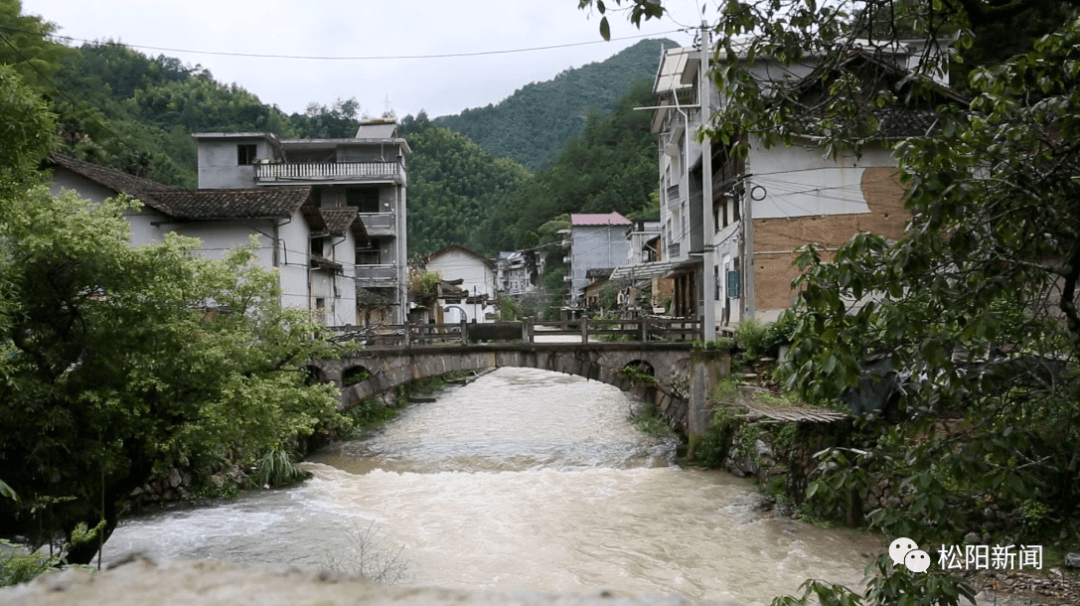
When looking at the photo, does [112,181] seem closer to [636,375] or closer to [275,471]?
[275,471]

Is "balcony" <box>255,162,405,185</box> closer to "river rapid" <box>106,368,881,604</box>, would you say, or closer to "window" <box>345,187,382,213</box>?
"window" <box>345,187,382,213</box>

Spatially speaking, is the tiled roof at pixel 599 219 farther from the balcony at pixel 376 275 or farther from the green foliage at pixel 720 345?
the green foliage at pixel 720 345

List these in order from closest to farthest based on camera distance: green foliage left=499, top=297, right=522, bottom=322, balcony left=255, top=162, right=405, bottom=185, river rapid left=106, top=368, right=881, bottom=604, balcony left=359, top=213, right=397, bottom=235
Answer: river rapid left=106, top=368, right=881, bottom=604
balcony left=255, top=162, right=405, bottom=185
balcony left=359, top=213, right=397, bottom=235
green foliage left=499, top=297, right=522, bottom=322

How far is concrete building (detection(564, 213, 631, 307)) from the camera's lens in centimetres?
6238

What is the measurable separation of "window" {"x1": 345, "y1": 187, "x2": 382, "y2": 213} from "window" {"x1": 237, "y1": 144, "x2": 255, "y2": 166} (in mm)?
4569

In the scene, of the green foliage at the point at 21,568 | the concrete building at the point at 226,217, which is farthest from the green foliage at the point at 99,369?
the concrete building at the point at 226,217

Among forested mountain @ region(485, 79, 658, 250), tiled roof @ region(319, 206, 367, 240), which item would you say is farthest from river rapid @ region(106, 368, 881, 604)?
forested mountain @ region(485, 79, 658, 250)

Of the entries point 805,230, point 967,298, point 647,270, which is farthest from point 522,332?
point 967,298

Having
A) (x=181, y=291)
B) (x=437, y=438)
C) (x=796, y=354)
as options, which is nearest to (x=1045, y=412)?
(x=796, y=354)

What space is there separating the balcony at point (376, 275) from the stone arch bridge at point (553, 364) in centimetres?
1380

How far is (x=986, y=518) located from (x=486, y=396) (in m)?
26.1

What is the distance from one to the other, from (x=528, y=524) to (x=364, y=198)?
25.9 meters

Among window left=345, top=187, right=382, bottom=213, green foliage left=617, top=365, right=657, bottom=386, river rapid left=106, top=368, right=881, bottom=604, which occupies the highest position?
window left=345, top=187, right=382, bottom=213

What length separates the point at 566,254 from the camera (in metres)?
70.9
